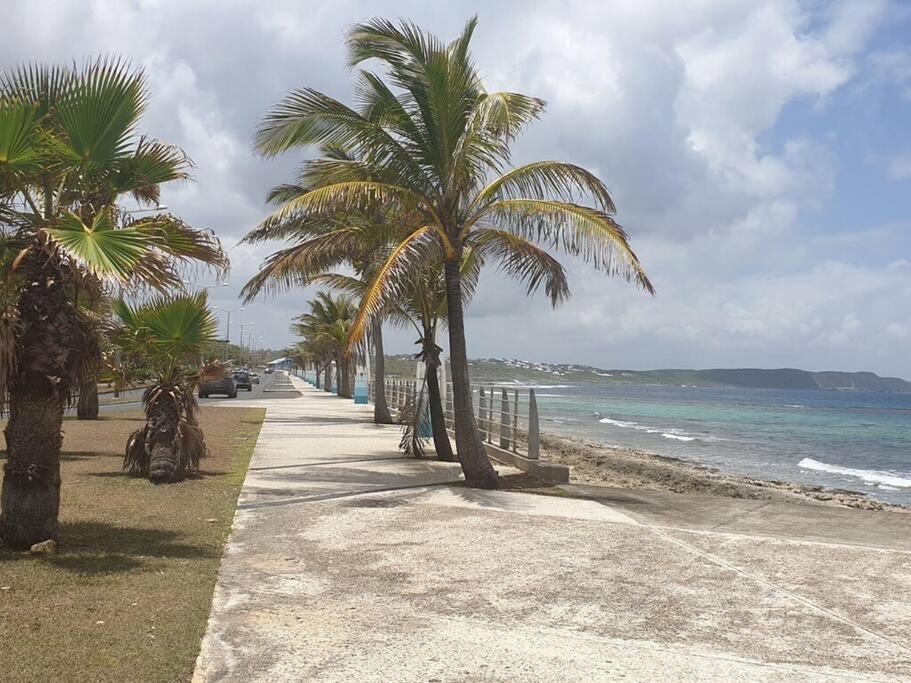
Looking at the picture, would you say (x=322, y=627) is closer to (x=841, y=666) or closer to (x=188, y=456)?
(x=841, y=666)

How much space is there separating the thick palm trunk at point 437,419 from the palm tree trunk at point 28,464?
346 inches

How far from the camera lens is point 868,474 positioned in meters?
25.9

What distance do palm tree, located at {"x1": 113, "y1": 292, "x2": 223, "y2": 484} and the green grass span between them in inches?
17.4

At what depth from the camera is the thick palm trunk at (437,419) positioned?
1464 centimetres

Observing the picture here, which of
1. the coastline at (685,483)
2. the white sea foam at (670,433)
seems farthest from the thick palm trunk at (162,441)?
the white sea foam at (670,433)

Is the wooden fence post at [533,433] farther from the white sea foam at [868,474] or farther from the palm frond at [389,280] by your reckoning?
the white sea foam at [868,474]

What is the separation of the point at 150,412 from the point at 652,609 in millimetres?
7286

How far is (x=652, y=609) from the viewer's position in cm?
546

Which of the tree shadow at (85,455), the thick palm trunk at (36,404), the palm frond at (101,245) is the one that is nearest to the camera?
the palm frond at (101,245)

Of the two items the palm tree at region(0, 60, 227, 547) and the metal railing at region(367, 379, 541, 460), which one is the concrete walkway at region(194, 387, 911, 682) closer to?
the palm tree at region(0, 60, 227, 547)

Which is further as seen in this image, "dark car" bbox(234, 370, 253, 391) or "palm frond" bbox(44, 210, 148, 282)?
"dark car" bbox(234, 370, 253, 391)

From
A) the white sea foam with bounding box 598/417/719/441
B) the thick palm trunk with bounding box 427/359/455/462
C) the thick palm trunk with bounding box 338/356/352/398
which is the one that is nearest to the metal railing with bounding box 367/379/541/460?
the thick palm trunk with bounding box 427/359/455/462

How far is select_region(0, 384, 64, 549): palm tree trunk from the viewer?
20.3 feet

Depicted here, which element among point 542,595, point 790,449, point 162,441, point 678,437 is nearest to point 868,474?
point 790,449
